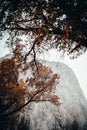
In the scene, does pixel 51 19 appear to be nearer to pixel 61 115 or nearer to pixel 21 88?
pixel 21 88

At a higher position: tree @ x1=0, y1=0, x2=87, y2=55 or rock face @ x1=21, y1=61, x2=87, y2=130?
rock face @ x1=21, y1=61, x2=87, y2=130

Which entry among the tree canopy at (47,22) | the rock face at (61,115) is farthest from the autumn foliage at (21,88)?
the tree canopy at (47,22)

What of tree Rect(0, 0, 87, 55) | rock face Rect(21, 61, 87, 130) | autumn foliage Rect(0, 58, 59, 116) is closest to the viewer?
tree Rect(0, 0, 87, 55)

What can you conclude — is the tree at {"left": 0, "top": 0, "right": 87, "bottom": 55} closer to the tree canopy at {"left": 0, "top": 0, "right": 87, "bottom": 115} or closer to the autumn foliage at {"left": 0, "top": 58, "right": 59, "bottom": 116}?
the tree canopy at {"left": 0, "top": 0, "right": 87, "bottom": 115}

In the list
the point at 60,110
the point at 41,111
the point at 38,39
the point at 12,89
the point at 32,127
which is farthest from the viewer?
the point at 60,110

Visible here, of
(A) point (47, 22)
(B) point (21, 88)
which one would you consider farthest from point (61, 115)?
(A) point (47, 22)

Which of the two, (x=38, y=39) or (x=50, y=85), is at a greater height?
(x=50, y=85)

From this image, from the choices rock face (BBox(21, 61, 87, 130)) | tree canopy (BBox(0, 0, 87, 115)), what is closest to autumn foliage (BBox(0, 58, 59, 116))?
rock face (BBox(21, 61, 87, 130))

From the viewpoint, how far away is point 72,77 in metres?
54.3

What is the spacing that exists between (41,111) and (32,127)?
11.6 feet

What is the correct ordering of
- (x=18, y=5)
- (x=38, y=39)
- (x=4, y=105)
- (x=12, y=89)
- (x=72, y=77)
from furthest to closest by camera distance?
(x=72, y=77) → (x=4, y=105) → (x=12, y=89) → (x=38, y=39) → (x=18, y=5)

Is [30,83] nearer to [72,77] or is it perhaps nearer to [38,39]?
[38,39]

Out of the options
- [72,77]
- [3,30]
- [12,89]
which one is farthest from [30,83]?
[72,77]

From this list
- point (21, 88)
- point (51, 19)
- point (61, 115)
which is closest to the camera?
point (51, 19)
